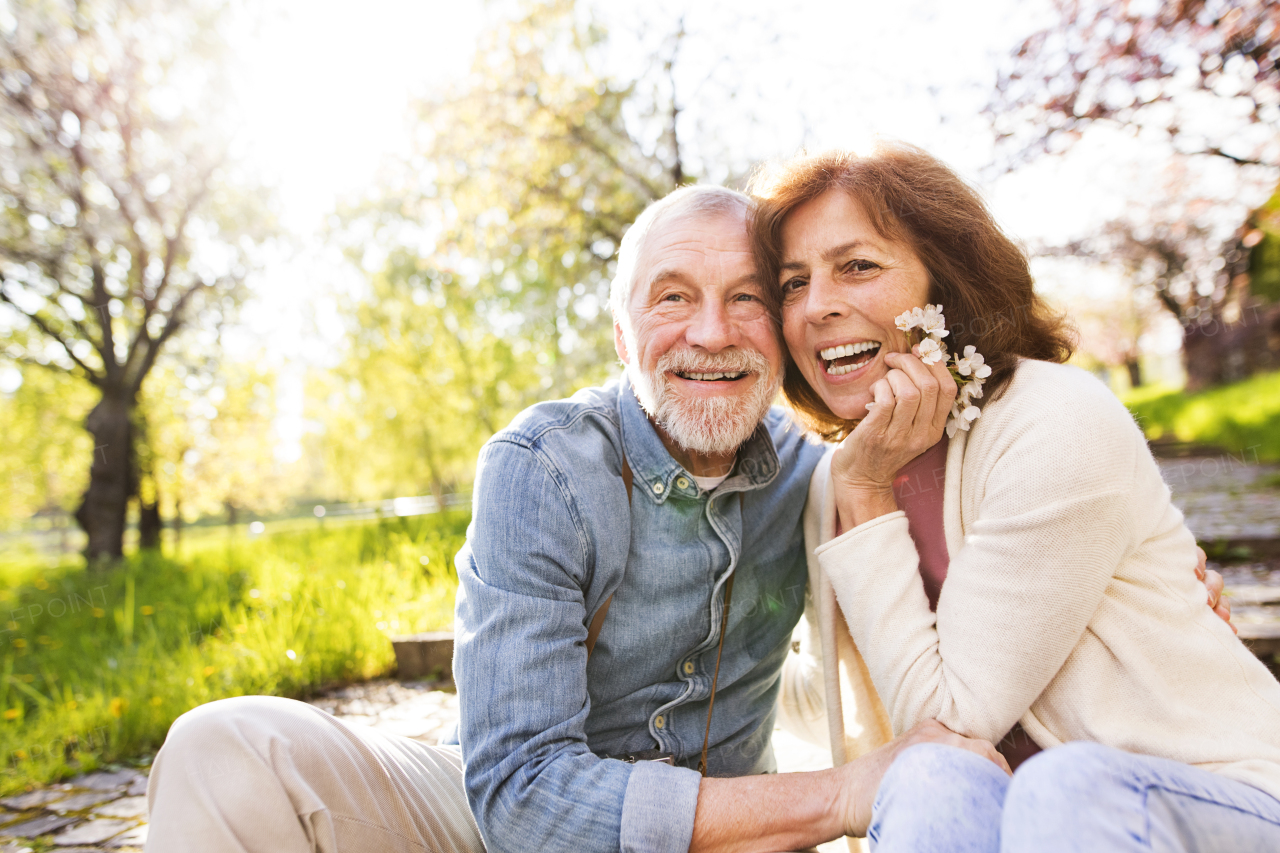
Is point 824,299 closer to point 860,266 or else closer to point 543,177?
point 860,266

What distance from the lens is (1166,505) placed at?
177 cm

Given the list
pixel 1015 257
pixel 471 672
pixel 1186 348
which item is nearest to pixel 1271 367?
pixel 1186 348

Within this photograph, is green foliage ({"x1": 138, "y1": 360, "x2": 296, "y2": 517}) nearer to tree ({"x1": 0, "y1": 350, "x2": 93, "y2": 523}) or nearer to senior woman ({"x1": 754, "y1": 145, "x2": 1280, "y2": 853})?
tree ({"x1": 0, "y1": 350, "x2": 93, "y2": 523})

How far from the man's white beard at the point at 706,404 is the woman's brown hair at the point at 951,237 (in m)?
0.38

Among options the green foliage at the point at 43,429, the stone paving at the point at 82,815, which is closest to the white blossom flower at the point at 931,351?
the stone paving at the point at 82,815

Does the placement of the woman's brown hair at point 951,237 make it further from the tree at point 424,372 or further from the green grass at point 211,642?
the tree at point 424,372

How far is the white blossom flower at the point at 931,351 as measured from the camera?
191cm

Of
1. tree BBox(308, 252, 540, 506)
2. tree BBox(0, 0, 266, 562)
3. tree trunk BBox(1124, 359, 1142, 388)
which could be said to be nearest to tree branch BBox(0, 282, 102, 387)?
tree BBox(0, 0, 266, 562)

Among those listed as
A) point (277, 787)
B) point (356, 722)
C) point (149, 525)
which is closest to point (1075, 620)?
point (277, 787)

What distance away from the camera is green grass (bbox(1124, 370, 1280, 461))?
12758 millimetres

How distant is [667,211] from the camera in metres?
2.24

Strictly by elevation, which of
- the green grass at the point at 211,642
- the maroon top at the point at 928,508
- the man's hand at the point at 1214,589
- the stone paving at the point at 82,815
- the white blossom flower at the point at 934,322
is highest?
the white blossom flower at the point at 934,322

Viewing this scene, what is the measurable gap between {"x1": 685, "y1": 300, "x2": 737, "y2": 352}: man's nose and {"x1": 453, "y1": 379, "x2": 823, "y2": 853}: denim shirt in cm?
27

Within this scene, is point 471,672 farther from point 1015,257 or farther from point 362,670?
point 362,670
